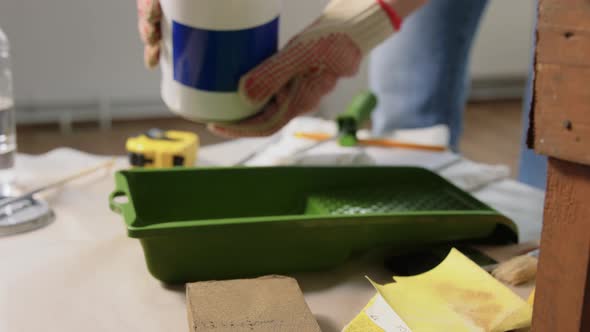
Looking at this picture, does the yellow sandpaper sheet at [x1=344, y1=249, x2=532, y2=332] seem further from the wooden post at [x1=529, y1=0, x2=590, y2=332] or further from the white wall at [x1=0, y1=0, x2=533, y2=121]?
the white wall at [x1=0, y1=0, x2=533, y2=121]

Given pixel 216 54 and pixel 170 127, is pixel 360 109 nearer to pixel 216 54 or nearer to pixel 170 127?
pixel 216 54

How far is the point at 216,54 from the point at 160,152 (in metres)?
0.18

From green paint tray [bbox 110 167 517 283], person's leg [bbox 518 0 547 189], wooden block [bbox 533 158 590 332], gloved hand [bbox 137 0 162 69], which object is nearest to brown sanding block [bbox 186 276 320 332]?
green paint tray [bbox 110 167 517 283]

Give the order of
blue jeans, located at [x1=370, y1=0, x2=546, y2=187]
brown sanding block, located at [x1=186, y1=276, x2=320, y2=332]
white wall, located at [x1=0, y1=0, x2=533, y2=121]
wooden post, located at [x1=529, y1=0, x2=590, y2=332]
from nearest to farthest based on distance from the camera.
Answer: wooden post, located at [x1=529, y1=0, x2=590, y2=332] → brown sanding block, located at [x1=186, y1=276, x2=320, y2=332] → blue jeans, located at [x1=370, y1=0, x2=546, y2=187] → white wall, located at [x1=0, y1=0, x2=533, y2=121]

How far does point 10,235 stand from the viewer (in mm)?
712

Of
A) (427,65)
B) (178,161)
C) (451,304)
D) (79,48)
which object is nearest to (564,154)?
(451,304)

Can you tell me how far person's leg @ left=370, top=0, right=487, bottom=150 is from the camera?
1.13 meters

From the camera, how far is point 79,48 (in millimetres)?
1971

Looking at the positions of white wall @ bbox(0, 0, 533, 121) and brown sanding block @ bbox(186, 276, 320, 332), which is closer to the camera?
brown sanding block @ bbox(186, 276, 320, 332)

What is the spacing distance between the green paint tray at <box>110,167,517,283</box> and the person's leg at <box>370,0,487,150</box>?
1.24 ft

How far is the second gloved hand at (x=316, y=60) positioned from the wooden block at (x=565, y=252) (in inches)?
13.4

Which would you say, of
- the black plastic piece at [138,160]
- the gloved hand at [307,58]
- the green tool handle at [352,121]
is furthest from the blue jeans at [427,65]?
the black plastic piece at [138,160]

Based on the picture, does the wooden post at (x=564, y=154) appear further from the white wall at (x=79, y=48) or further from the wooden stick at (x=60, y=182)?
the white wall at (x=79, y=48)

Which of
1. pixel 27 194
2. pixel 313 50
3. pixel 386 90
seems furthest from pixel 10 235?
pixel 386 90
